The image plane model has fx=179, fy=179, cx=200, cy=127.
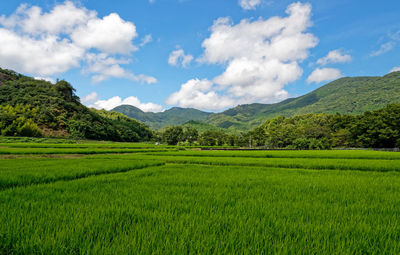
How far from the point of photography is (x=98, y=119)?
93.9 metres

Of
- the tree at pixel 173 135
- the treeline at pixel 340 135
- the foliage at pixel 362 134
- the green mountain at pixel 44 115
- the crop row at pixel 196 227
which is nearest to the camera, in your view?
the crop row at pixel 196 227

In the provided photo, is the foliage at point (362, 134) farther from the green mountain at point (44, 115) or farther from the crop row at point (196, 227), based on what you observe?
the green mountain at point (44, 115)

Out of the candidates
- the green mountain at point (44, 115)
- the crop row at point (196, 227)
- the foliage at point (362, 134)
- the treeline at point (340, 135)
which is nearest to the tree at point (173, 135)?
the treeline at point (340, 135)

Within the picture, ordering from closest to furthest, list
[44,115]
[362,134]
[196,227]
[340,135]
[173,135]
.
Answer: [196,227]
[362,134]
[340,135]
[44,115]
[173,135]

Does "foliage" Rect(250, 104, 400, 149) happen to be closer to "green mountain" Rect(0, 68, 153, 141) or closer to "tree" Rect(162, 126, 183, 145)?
"tree" Rect(162, 126, 183, 145)

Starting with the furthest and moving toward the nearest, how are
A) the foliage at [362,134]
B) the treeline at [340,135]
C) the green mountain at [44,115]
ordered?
the green mountain at [44,115] → the treeline at [340,135] → the foliage at [362,134]

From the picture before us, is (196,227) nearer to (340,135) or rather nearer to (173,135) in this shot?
(340,135)

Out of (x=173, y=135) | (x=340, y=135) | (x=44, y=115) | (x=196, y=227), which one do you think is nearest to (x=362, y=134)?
(x=340, y=135)

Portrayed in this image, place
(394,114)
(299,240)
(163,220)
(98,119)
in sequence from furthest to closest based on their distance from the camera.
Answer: (98,119), (394,114), (163,220), (299,240)

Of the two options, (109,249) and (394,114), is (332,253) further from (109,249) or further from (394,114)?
(394,114)

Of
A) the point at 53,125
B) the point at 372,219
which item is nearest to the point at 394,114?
the point at 372,219

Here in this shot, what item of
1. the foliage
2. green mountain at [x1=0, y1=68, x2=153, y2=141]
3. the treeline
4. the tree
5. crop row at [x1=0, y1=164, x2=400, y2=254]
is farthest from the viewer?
the tree

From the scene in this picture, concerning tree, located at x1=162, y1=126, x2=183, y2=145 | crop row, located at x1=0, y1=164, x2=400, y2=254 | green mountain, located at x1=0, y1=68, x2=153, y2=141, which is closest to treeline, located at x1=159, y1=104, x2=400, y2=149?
tree, located at x1=162, y1=126, x2=183, y2=145

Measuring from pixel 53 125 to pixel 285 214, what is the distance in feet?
292
